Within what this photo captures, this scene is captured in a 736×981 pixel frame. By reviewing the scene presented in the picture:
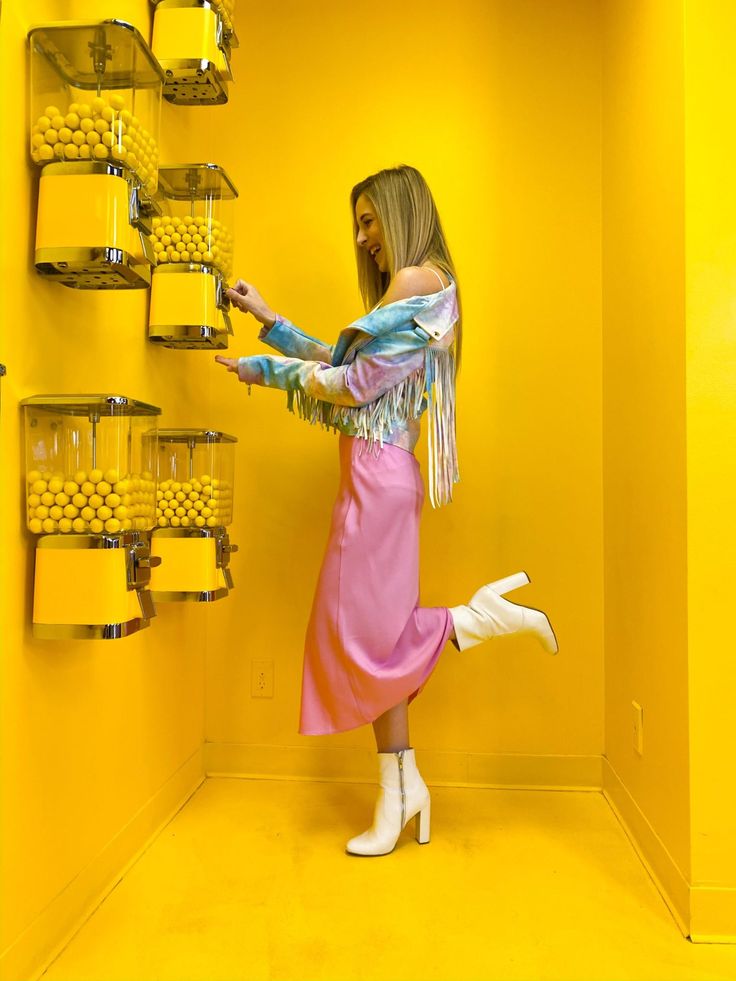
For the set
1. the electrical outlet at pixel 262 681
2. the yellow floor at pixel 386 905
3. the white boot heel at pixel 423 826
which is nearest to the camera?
the yellow floor at pixel 386 905

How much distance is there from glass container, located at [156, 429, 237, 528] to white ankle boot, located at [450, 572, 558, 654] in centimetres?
58

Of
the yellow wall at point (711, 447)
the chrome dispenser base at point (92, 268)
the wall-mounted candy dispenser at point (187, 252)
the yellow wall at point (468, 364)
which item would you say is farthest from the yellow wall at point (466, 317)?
the chrome dispenser base at point (92, 268)

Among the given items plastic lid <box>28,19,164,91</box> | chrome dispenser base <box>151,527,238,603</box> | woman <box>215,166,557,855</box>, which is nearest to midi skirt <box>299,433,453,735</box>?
woman <box>215,166,557,855</box>

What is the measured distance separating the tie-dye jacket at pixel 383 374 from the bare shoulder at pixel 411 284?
3cm

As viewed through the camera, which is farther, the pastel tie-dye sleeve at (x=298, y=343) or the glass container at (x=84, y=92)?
the pastel tie-dye sleeve at (x=298, y=343)

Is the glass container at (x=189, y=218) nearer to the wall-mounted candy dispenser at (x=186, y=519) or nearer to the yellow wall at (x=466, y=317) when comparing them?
the wall-mounted candy dispenser at (x=186, y=519)

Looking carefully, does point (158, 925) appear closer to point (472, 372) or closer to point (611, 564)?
point (611, 564)

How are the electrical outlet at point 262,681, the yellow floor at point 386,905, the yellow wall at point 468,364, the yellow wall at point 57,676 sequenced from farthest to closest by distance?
the electrical outlet at point 262,681 < the yellow wall at point 468,364 < the yellow floor at point 386,905 < the yellow wall at point 57,676

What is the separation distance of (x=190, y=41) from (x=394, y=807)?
5.58ft

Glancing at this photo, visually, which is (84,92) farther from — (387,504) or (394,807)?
(394,807)

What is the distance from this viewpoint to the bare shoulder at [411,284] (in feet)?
5.78

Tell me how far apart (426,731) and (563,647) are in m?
0.43

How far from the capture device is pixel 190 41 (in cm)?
175

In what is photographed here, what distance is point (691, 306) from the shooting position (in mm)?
1468
